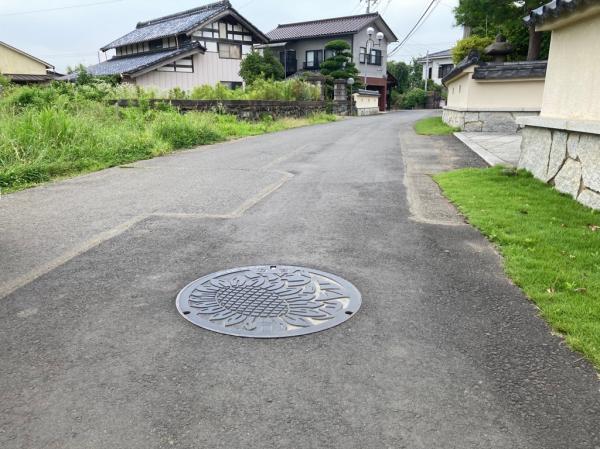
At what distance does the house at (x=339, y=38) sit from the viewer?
4162 cm

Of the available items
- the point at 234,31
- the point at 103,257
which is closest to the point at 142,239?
the point at 103,257

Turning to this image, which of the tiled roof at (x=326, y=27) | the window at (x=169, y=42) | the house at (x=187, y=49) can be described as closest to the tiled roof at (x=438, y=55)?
the tiled roof at (x=326, y=27)

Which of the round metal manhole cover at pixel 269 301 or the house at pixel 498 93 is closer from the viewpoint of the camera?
the round metal manhole cover at pixel 269 301

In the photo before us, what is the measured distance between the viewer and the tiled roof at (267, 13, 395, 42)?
1625 inches

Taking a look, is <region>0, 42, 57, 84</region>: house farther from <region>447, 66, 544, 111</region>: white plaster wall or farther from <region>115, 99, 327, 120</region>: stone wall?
<region>447, 66, 544, 111</region>: white plaster wall

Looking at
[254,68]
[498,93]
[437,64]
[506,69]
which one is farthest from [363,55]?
[506,69]

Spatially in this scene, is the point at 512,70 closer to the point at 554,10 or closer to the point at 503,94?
the point at 503,94

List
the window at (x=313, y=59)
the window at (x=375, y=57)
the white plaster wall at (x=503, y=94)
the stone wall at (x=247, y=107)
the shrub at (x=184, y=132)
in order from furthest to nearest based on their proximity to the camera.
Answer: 1. the window at (x=375, y=57)
2. the window at (x=313, y=59)
3. the stone wall at (x=247, y=107)
4. the white plaster wall at (x=503, y=94)
5. the shrub at (x=184, y=132)

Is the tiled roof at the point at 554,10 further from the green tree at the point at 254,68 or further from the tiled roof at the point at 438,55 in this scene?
the tiled roof at the point at 438,55

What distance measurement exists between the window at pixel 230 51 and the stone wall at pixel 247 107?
28.4ft

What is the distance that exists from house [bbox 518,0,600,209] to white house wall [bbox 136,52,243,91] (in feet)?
68.2

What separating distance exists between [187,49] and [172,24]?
5.84m

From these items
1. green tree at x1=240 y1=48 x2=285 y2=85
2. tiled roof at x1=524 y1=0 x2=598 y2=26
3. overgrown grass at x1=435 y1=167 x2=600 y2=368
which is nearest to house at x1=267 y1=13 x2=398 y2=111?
green tree at x1=240 y1=48 x2=285 y2=85

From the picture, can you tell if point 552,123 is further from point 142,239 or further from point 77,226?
point 77,226
